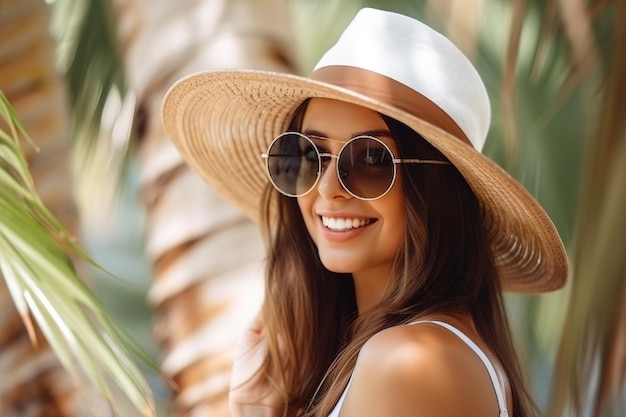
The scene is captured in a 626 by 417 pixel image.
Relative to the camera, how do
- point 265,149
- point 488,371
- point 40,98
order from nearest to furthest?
point 488,371 < point 265,149 < point 40,98

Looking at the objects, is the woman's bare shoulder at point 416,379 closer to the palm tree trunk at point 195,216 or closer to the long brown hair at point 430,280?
the long brown hair at point 430,280

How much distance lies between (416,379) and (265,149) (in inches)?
35.3

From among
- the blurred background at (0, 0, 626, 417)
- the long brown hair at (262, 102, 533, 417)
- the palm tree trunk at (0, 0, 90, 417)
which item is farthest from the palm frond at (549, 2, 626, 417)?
the palm tree trunk at (0, 0, 90, 417)

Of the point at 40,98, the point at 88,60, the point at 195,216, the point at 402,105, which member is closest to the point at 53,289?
the point at 402,105

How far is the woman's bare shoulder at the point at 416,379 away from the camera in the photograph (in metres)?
1.49

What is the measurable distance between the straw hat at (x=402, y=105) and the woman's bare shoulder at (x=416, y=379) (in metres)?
0.34

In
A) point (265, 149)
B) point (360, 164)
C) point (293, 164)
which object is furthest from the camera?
point (265, 149)

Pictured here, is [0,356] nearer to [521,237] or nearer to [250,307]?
[250,307]

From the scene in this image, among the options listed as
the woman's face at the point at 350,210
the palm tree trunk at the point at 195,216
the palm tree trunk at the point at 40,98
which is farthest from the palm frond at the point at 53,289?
the palm tree trunk at the point at 40,98

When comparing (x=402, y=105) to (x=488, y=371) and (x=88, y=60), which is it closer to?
(x=488, y=371)

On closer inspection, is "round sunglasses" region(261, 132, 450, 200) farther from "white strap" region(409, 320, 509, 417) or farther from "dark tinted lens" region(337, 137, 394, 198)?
"white strap" region(409, 320, 509, 417)

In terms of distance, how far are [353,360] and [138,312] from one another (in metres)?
6.95

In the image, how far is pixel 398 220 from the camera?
1.79 meters

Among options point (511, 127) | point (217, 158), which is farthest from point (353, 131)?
point (511, 127)
